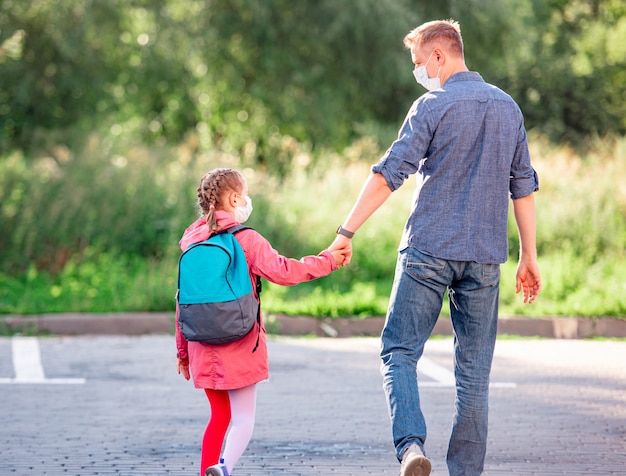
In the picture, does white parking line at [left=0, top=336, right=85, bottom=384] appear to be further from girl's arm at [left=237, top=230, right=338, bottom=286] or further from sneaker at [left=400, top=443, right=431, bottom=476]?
sneaker at [left=400, top=443, right=431, bottom=476]

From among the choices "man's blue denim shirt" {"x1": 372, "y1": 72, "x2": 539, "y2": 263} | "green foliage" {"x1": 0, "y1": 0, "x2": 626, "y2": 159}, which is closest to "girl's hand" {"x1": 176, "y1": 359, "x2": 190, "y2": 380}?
"man's blue denim shirt" {"x1": 372, "y1": 72, "x2": 539, "y2": 263}

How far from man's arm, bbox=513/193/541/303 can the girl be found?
0.75 metres

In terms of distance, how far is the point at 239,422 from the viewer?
4309 mm

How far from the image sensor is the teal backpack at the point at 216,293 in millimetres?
4098

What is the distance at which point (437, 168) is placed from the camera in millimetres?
4148

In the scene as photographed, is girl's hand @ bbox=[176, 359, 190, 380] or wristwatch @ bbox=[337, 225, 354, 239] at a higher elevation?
wristwatch @ bbox=[337, 225, 354, 239]

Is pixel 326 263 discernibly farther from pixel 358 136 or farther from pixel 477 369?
pixel 358 136

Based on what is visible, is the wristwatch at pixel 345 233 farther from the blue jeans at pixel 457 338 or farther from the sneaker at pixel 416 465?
the sneaker at pixel 416 465

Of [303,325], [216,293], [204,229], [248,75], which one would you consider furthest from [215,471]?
[248,75]

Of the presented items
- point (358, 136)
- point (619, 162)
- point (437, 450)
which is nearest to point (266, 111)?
point (358, 136)

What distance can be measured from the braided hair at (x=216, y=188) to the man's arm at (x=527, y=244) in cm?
115

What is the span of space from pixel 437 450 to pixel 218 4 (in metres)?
19.1

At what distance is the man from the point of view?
413 cm

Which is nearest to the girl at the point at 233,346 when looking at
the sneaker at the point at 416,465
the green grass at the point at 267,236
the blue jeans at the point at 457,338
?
the blue jeans at the point at 457,338
